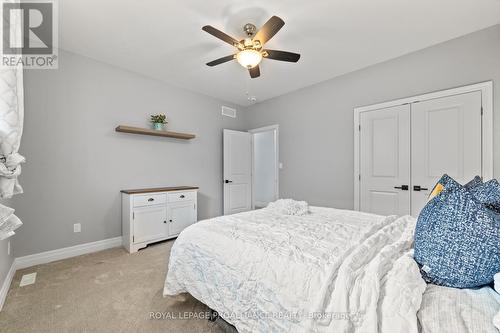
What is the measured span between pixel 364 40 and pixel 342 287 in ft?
9.03

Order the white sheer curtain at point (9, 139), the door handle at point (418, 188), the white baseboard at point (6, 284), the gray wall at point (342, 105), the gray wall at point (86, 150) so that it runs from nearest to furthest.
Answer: the white sheer curtain at point (9, 139), the white baseboard at point (6, 284), the gray wall at point (342, 105), the gray wall at point (86, 150), the door handle at point (418, 188)

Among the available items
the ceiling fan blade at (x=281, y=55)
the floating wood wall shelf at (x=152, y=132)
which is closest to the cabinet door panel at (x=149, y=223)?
the floating wood wall shelf at (x=152, y=132)

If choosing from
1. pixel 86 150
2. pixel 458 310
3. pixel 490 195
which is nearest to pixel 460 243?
pixel 458 310

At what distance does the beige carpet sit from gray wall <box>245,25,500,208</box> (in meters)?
2.65

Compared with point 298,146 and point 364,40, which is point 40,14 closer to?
point 364,40

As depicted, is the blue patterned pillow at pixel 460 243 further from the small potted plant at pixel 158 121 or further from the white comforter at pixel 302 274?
the small potted plant at pixel 158 121

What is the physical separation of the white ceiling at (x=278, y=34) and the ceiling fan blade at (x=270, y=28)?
0.26m

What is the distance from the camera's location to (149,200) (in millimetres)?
3160

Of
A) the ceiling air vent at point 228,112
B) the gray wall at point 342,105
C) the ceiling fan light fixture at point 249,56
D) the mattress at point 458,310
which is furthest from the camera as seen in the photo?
the ceiling air vent at point 228,112

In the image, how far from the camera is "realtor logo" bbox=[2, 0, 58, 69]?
4.14 feet

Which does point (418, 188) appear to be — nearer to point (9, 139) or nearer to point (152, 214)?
point (152, 214)

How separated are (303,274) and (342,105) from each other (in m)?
3.14

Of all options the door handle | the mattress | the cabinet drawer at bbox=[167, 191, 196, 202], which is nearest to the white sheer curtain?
the mattress

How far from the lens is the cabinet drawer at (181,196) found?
3.39 m
